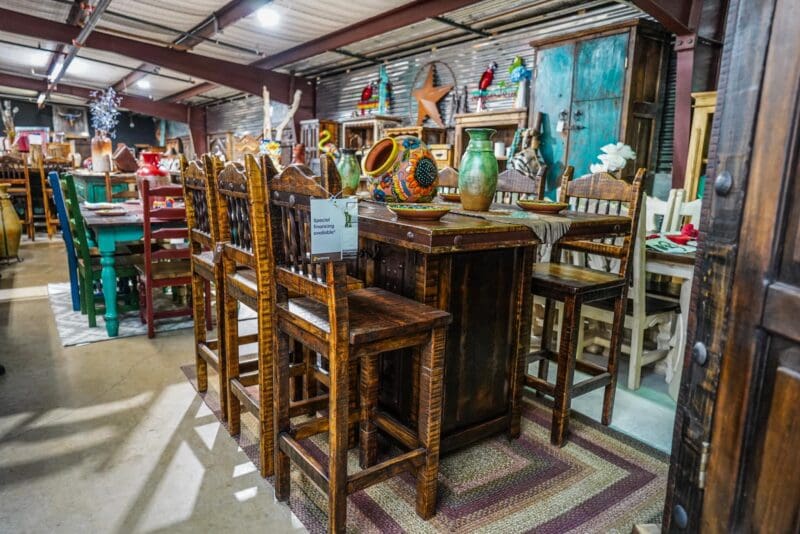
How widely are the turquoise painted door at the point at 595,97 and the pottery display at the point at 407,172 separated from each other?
8.86 ft

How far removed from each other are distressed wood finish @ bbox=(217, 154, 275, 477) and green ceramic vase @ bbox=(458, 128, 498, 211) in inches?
34.2

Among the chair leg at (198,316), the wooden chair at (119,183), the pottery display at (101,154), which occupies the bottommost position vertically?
the chair leg at (198,316)

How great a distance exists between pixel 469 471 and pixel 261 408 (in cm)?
84

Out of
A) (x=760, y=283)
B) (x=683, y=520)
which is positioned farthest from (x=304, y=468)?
(x=760, y=283)

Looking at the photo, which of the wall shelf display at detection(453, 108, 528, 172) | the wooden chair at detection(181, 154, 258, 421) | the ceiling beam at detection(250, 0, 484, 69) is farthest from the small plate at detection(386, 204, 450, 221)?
the ceiling beam at detection(250, 0, 484, 69)

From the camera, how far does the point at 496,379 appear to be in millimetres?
2074

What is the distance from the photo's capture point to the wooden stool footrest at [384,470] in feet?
4.88

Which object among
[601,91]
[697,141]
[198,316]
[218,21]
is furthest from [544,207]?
[218,21]

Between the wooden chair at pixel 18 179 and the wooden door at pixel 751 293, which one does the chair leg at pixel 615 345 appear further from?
the wooden chair at pixel 18 179

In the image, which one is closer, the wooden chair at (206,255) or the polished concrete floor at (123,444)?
the polished concrete floor at (123,444)

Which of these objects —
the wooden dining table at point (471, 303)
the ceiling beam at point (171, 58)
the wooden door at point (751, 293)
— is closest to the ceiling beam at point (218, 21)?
the ceiling beam at point (171, 58)

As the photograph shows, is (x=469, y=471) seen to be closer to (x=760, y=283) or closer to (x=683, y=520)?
(x=683, y=520)

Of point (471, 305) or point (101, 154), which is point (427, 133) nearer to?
point (101, 154)

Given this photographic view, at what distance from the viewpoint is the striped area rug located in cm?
168
